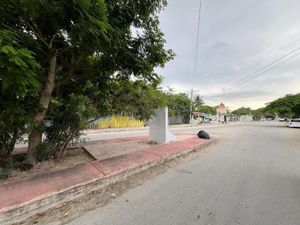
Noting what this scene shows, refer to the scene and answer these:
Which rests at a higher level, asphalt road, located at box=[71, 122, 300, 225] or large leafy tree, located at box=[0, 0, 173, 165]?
large leafy tree, located at box=[0, 0, 173, 165]

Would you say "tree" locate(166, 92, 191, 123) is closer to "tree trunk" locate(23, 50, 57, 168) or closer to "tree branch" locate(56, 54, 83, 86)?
"tree branch" locate(56, 54, 83, 86)

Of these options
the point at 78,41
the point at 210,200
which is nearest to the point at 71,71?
the point at 78,41

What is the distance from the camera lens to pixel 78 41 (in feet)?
14.3

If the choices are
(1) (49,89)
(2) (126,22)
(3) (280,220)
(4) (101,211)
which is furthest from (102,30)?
(3) (280,220)

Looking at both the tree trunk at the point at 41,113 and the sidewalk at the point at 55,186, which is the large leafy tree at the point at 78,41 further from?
the sidewalk at the point at 55,186

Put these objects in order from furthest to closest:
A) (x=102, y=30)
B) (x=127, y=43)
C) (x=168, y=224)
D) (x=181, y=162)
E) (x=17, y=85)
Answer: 1. (x=181, y=162)
2. (x=127, y=43)
3. (x=102, y=30)
4. (x=17, y=85)
5. (x=168, y=224)

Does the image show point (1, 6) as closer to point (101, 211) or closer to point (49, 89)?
point (49, 89)

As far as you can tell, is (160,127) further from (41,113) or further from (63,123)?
(41,113)

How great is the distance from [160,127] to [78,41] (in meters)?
6.53

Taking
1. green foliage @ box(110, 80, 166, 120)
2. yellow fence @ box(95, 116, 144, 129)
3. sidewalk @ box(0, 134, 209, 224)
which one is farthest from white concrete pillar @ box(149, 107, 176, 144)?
yellow fence @ box(95, 116, 144, 129)

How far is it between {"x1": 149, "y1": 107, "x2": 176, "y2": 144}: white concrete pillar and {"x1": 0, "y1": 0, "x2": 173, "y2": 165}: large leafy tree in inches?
145

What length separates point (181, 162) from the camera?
22.6ft

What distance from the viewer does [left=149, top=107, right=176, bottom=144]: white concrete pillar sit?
9759mm

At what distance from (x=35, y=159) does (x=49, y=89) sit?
5.98 feet
